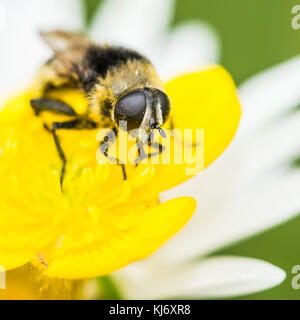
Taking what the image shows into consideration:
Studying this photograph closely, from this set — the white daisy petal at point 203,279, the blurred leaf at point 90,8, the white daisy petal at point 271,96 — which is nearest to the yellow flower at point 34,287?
the white daisy petal at point 203,279

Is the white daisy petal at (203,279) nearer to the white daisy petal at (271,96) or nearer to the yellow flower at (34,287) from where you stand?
the yellow flower at (34,287)

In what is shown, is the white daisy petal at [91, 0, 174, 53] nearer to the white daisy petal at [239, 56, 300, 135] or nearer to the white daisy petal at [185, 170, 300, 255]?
the white daisy petal at [239, 56, 300, 135]

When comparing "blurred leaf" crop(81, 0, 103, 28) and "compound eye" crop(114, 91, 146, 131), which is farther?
"blurred leaf" crop(81, 0, 103, 28)

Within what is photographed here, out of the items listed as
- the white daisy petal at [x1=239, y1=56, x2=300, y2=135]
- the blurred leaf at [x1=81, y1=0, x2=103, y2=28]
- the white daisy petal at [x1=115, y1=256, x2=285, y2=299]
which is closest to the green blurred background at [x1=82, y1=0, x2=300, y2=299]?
the blurred leaf at [x1=81, y1=0, x2=103, y2=28]

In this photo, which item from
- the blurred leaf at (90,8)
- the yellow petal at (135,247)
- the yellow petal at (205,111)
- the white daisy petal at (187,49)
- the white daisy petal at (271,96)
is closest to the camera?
the yellow petal at (135,247)

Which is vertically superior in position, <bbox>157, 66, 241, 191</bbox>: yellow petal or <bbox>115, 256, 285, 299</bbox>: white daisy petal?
<bbox>157, 66, 241, 191</bbox>: yellow petal

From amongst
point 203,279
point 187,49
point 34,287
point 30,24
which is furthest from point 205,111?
point 30,24

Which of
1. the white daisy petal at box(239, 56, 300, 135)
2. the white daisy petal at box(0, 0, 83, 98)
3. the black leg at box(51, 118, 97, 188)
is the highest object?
the white daisy petal at box(0, 0, 83, 98)
